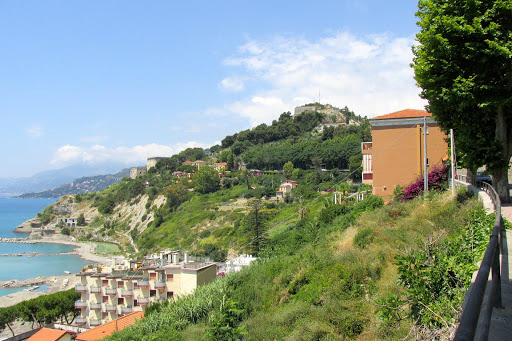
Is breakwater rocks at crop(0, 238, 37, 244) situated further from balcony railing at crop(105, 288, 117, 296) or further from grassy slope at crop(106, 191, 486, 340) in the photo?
grassy slope at crop(106, 191, 486, 340)

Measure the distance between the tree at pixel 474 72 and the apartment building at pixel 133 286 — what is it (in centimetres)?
1596

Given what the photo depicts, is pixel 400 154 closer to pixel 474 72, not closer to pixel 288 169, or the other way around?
pixel 474 72

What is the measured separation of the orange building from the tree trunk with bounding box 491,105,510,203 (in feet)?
20.6

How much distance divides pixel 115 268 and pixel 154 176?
70894 millimetres

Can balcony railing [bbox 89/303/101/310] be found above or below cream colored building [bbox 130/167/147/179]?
below

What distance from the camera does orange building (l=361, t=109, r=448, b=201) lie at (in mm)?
15750

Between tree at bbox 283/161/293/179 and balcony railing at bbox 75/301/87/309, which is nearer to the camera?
balcony railing at bbox 75/301/87/309

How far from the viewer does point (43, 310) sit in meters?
25.1

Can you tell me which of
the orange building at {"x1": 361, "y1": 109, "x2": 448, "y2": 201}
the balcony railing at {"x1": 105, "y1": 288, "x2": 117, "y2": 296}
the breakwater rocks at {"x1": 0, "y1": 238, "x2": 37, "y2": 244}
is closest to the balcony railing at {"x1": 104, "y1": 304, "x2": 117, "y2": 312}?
the balcony railing at {"x1": 105, "y1": 288, "x2": 117, "y2": 296}

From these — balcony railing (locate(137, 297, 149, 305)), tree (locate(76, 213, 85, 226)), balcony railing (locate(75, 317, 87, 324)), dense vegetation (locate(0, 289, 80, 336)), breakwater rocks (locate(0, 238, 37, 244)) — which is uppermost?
balcony railing (locate(137, 297, 149, 305))

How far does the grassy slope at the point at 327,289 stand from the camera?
22.6ft

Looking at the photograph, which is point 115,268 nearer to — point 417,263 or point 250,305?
point 250,305

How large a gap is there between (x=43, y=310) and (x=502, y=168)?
27.5 metres

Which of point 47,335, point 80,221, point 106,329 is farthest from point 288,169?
point 80,221
